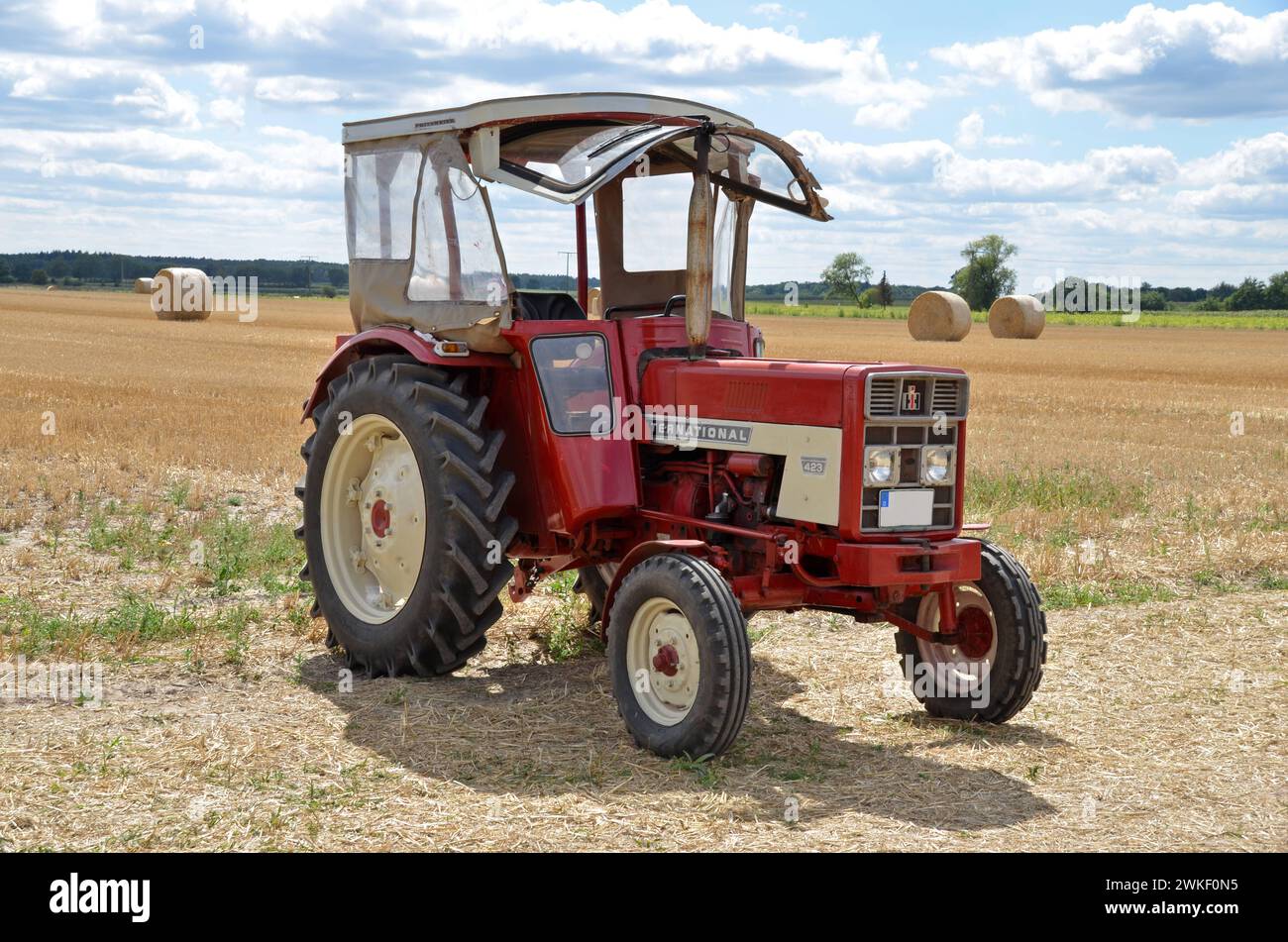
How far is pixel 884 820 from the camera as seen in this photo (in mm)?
5148

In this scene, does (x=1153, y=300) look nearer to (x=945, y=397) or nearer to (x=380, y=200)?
(x=380, y=200)

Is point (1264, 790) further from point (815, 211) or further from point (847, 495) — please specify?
point (815, 211)

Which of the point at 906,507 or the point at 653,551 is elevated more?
the point at 906,507

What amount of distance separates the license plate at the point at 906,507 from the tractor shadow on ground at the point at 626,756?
989 millimetres

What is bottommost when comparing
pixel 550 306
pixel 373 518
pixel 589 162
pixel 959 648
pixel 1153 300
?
Answer: pixel 959 648

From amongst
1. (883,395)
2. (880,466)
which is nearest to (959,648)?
(880,466)

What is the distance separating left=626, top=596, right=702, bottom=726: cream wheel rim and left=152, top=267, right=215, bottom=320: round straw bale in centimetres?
3728

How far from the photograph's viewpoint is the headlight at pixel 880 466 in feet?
19.4

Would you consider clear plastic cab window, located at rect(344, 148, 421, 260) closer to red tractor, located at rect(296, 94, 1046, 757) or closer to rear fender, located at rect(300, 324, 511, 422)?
red tractor, located at rect(296, 94, 1046, 757)

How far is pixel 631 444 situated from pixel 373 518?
158 cm

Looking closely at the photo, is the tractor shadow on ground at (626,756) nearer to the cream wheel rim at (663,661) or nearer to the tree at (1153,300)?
the cream wheel rim at (663,661)

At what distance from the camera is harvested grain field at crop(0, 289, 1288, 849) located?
505 cm

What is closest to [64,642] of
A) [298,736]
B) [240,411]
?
[298,736]

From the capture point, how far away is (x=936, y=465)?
20.1 ft
